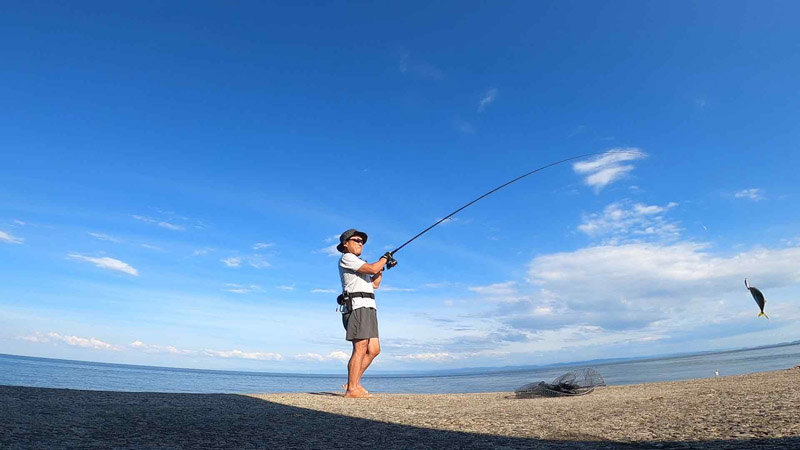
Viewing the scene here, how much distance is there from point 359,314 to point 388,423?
→ 273cm

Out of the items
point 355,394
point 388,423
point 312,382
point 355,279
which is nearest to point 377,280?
point 355,279

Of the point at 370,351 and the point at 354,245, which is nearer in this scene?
the point at 370,351

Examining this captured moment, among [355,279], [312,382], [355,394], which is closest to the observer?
[355,394]

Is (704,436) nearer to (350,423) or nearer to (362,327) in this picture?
(350,423)

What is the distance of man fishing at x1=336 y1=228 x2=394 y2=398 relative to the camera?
6672 millimetres

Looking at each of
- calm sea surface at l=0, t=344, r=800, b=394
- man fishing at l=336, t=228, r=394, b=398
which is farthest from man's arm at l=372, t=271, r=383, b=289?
calm sea surface at l=0, t=344, r=800, b=394

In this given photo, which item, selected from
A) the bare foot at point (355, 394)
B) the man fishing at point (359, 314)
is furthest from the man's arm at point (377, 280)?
the bare foot at point (355, 394)

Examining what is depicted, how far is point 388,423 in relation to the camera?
414cm

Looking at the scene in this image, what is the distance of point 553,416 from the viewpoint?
433 centimetres

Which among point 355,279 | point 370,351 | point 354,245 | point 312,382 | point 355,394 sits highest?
point 354,245

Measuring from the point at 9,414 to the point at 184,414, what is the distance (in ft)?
4.34

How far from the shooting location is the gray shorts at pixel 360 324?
671 centimetres

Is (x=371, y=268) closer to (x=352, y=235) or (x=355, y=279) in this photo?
(x=355, y=279)

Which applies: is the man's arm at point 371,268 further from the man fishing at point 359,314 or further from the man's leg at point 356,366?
the man's leg at point 356,366
